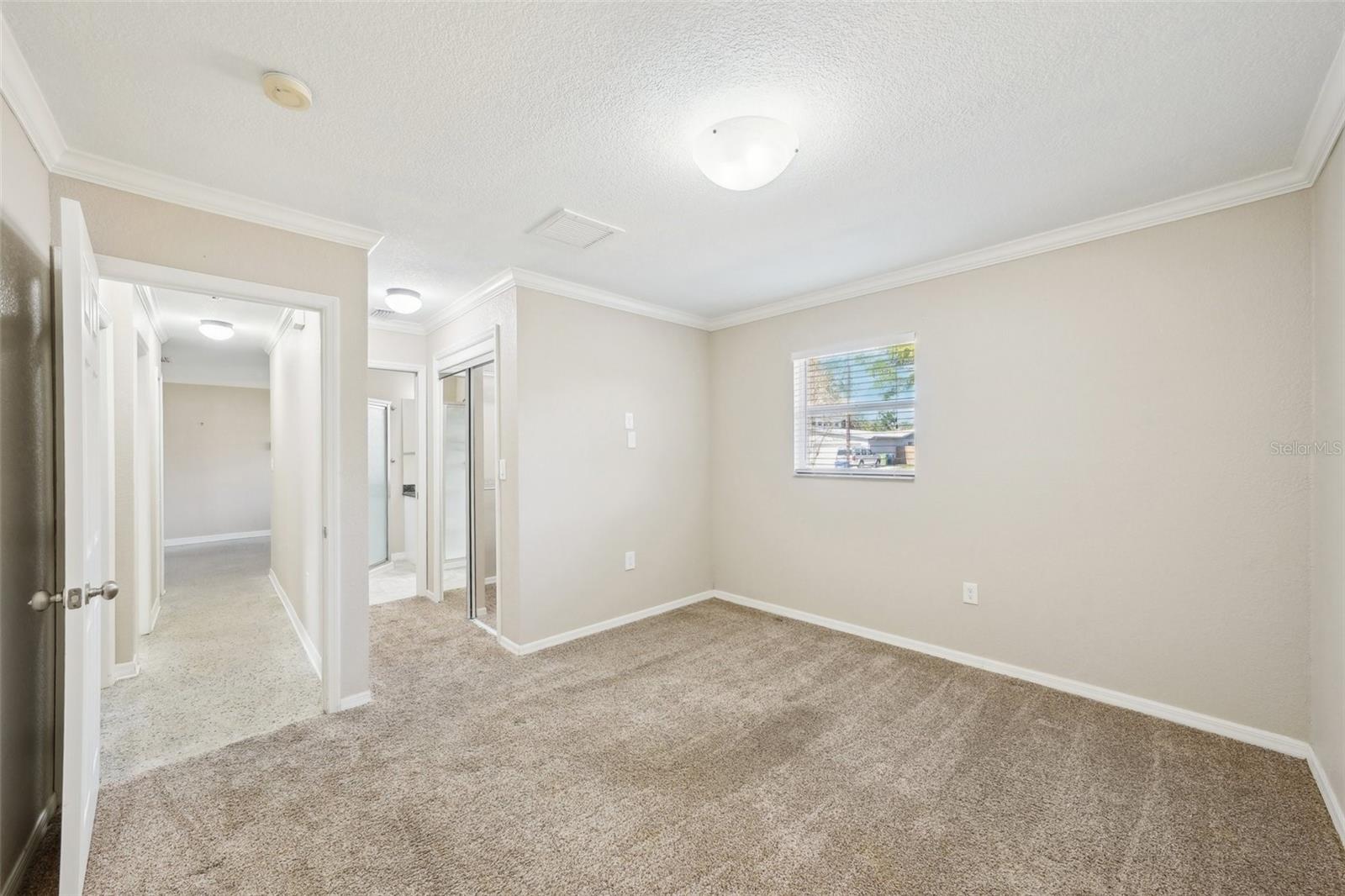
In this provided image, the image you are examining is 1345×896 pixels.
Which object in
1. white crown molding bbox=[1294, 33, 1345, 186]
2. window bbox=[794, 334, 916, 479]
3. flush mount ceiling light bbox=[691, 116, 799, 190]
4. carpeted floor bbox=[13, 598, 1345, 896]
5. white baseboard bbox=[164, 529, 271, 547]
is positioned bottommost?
carpeted floor bbox=[13, 598, 1345, 896]

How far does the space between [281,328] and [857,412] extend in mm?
4700

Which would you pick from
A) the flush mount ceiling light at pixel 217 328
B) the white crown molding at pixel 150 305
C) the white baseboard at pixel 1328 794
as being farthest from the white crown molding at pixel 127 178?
the white baseboard at pixel 1328 794

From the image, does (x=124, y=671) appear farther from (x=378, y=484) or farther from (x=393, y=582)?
(x=378, y=484)

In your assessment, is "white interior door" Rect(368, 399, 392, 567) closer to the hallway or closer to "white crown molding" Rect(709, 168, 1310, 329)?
the hallway

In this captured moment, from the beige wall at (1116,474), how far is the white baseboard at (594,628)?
121 cm

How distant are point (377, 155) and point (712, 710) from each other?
2795mm

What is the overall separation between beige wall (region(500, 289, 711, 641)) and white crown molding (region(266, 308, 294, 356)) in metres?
1.89

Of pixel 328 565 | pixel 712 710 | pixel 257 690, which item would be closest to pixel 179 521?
pixel 257 690

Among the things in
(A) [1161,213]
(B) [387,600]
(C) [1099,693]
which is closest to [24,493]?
(B) [387,600]

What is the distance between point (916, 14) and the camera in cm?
145

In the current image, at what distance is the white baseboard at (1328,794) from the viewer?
5.95ft

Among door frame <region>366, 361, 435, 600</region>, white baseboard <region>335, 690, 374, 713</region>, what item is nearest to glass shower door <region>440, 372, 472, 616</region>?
door frame <region>366, 361, 435, 600</region>

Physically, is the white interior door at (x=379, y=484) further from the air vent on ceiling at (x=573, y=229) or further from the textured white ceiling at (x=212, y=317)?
the air vent on ceiling at (x=573, y=229)

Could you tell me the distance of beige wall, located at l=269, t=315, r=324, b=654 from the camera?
3.17 m
